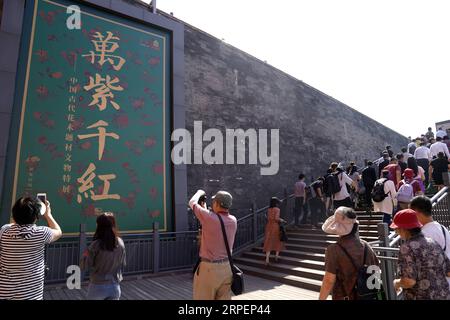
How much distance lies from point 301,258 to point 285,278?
1.14 meters

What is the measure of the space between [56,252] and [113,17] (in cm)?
648

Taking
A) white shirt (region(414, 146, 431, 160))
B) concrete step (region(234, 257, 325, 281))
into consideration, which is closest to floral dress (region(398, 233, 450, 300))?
concrete step (region(234, 257, 325, 281))

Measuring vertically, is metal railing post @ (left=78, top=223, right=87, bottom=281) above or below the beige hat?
below

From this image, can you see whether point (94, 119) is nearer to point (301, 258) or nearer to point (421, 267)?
point (301, 258)

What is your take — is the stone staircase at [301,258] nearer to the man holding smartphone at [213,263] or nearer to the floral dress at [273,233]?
the floral dress at [273,233]

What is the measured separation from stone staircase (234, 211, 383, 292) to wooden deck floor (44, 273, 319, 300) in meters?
0.22

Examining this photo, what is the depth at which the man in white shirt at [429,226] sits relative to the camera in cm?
314

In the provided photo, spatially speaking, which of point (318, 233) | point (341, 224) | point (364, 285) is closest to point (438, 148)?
point (318, 233)

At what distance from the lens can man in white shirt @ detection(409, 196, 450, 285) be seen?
3.14 m

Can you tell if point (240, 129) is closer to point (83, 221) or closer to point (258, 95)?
point (258, 95)

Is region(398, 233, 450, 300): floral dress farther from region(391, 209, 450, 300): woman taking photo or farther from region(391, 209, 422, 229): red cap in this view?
region(391, 209, 422, 229): red cap

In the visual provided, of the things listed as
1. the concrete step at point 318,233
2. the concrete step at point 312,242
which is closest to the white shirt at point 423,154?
the concrete step at point 318,233

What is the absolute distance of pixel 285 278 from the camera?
23.2ft
